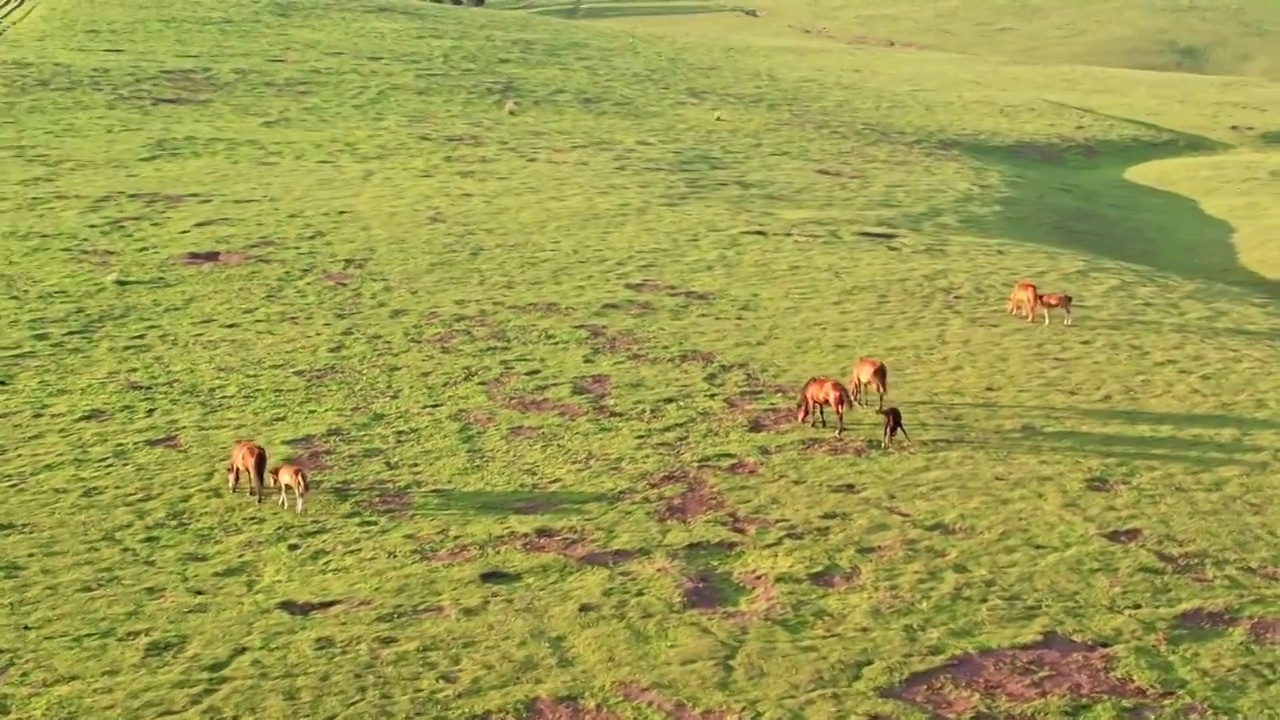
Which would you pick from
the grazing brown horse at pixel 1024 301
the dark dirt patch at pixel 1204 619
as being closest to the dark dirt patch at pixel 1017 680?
the dark dirt patch at pixel 1204 619

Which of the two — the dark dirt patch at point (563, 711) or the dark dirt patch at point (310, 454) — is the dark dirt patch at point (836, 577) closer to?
the dark dirt patch at point (563, 711)

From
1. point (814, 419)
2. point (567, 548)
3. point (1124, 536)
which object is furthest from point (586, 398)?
point (1124, 536)

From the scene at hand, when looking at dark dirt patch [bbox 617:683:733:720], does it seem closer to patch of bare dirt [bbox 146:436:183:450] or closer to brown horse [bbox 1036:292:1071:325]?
→ patch of bare dirt [bbox 146:436:183:450]

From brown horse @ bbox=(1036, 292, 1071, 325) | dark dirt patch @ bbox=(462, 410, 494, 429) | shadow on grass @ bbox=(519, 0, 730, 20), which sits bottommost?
dark dirt patch @ bbox=(462, 410, 494, 429)

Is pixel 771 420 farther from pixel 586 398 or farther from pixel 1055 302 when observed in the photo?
pixel 1055 302

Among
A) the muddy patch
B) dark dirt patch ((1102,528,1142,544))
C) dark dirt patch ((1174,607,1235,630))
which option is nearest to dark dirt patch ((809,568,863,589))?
dark dirt patch ((1102,528,1142,544))

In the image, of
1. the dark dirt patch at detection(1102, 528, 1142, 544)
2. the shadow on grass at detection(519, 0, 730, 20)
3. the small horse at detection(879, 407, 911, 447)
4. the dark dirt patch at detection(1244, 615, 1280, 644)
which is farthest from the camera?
the shadow on grass at detection(519, 0, 730, 20)

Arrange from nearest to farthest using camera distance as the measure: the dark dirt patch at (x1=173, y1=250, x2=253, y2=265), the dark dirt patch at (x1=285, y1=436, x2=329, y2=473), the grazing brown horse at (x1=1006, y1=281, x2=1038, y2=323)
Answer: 1. the dark dirt patch at (x1=285, y1=436, x2=329, y2=473)
2. the grazing brown horse at (x1=1006, y1=281, x2=1038, y2=323)
3. the dark dirt patch at (x1=173, y1=250, x2=253, y2=265)

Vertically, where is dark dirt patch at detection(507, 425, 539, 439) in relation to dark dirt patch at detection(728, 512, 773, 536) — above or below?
below
